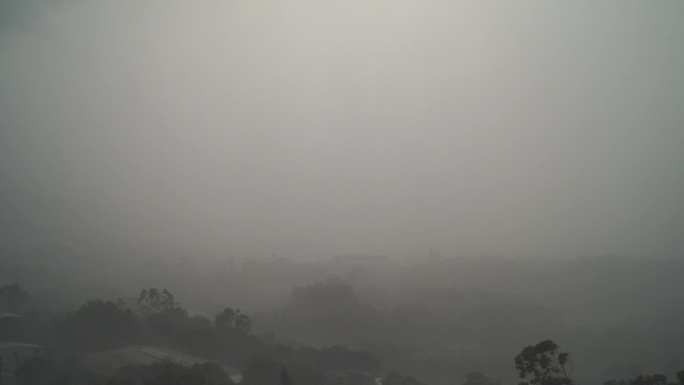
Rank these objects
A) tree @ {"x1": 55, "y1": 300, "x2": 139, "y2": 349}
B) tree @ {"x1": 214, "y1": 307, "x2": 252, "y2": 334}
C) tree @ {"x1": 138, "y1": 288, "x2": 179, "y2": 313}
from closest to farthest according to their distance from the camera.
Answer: tree @ {"x1": 55, "y1": 300, "x2": 139, "y2": 349}
tree @ {"x1": 214, "y1": 307, "x2": 252, "y2": 334}
tree @ {"x1": 138, "y1": 288, "x2": 179, "y2": 313}

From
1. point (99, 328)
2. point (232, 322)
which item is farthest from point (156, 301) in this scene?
point (99, 328)

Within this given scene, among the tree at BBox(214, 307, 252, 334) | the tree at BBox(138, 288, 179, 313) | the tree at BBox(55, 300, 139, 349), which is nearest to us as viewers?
the tree at BBox(55, 300, 139, 349)

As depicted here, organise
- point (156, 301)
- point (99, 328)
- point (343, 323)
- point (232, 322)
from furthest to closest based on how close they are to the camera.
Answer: point (343, 323) → point (156, 301) → point (232, 322) → point (99, 328)

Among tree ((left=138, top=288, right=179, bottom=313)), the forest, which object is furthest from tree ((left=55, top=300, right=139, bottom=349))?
tree ((left=138, top=288, right=179, bottom=313))

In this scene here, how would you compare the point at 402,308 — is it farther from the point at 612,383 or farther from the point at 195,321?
the point at 612,383

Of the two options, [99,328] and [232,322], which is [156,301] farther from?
[99,328]

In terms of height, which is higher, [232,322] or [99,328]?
[232,322]

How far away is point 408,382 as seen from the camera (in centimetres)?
1875

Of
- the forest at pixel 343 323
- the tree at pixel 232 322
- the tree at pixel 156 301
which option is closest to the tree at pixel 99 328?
the forest at pixel 343 323

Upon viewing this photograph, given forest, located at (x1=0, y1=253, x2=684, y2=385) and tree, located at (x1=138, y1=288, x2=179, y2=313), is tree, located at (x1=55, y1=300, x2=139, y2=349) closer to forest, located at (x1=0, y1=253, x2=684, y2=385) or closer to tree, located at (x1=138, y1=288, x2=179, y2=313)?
forest, located at (x1=0, y1=253, x2=684, y2=385)

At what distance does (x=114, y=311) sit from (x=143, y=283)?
26421 mm

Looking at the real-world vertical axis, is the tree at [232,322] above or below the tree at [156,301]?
below

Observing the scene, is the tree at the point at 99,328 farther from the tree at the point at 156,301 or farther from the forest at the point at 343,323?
the tree at the point at 156,301

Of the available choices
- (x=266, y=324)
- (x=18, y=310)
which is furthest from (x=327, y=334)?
(x=18, y=310)
